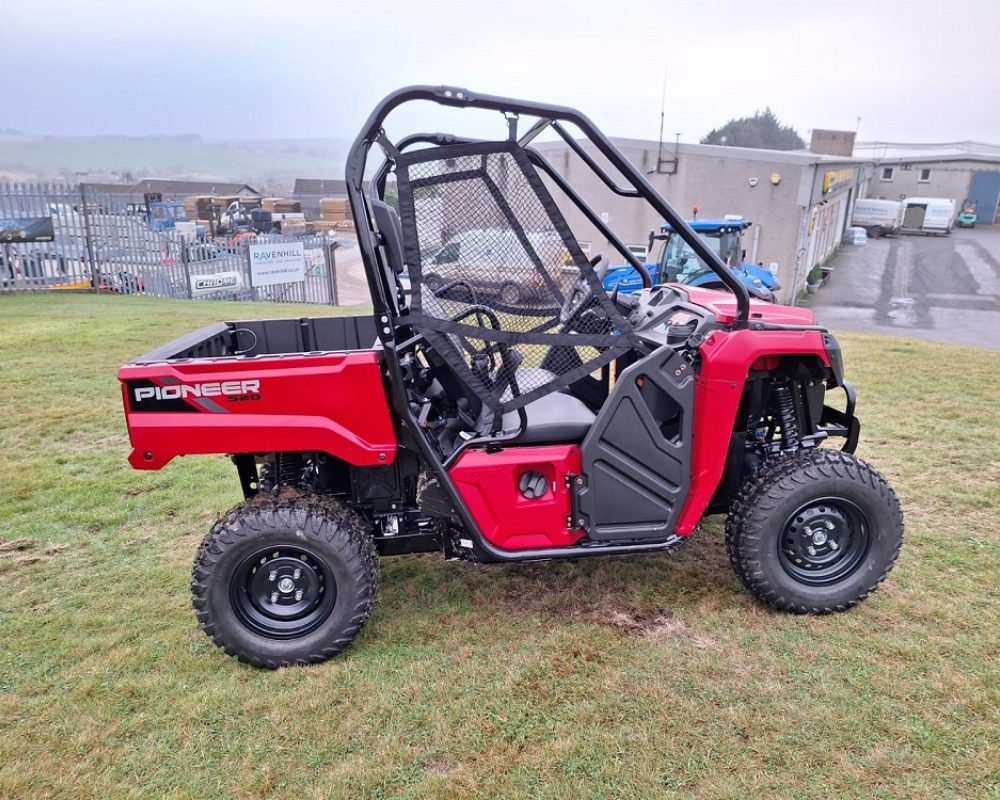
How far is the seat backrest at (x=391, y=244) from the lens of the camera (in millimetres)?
2734

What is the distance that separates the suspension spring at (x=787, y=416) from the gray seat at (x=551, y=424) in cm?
93

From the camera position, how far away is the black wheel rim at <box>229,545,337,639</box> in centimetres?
301

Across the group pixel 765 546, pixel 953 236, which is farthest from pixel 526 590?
pixel 953 236

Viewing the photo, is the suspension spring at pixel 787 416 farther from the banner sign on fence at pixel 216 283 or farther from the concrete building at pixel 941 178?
the concrete building at pixel 941 178

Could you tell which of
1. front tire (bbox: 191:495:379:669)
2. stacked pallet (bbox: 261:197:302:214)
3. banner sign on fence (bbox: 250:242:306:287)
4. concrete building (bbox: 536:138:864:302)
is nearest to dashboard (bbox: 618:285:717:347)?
front tire (bbox: 191:495:379:669)

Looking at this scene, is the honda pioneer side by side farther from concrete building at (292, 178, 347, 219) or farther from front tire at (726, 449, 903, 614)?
concrete building at (292, 178, 347, 219)

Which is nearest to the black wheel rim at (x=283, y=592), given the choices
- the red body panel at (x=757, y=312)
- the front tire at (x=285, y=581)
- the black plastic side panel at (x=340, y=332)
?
the front tire at (x=285, y=581)

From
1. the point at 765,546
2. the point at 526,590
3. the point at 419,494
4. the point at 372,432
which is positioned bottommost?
the point at 526,590

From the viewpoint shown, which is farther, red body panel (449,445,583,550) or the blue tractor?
the blue tractor

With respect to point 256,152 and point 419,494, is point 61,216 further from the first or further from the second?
point 256,152

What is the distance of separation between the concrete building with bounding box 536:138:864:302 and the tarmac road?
232 cm

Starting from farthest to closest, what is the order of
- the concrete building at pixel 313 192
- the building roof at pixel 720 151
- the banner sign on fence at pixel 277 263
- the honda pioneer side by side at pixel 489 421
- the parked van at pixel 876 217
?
the concrete building at pixel 313 192 < the parked van at pixel 876 217 < the building roof at pixel 720 151 < the banner sign on fence at pixel 277 263 < the honda pioneer side by side at pixel 489 421

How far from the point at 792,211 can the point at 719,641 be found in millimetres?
19655

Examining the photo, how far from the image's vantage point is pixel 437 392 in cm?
342
